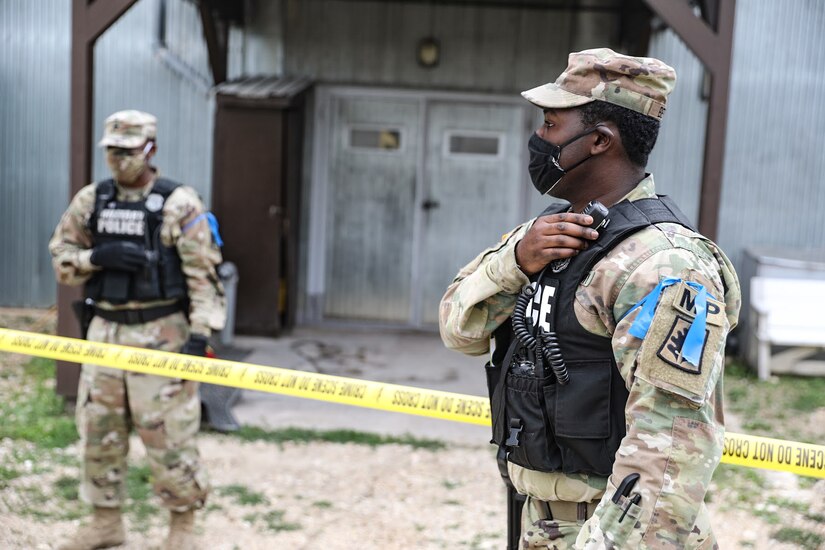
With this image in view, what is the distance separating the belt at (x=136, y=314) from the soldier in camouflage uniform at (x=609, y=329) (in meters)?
2.26

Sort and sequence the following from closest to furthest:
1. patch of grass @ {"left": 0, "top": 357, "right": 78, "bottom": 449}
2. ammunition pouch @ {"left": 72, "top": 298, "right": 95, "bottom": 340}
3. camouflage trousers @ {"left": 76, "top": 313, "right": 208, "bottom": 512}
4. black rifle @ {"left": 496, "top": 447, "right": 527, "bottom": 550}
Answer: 1. black rifle @ {"left": 496, "top": 447, "right": 527, "bottom": 550}
2. camouflage trousers @ {"left": 76, "top": 313, "right": 208, "bottom": 512}
3. ammunition pouch @ {"left": 72, "top": 298, "right": 95, "bottom": 340}
4. patch of grass @ {"left": 0, "top": 357, "right": 78, "bottom": 449}

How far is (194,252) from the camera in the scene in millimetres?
4090

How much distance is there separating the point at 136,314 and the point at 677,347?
2922 mm

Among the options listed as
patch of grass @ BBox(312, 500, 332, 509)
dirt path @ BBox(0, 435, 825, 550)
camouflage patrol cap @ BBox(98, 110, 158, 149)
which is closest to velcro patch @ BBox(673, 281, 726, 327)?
dirt path @ BBox(0, 435, 825, 550)

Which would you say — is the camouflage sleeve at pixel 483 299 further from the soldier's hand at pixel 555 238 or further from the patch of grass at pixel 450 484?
the patch of grass at pixel 450 484

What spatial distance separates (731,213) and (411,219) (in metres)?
3.06

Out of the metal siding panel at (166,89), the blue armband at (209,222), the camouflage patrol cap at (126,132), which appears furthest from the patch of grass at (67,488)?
the metal siding panel at (166,89)

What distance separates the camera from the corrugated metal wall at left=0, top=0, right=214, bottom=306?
8.98 m

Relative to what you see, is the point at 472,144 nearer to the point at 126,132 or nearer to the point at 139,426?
the point at 126,132

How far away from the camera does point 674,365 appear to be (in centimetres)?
167

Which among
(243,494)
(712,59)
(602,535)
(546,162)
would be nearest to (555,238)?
(546,162)

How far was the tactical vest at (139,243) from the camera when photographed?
4.02 metres

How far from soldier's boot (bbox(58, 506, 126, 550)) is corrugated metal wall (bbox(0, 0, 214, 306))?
5.30m

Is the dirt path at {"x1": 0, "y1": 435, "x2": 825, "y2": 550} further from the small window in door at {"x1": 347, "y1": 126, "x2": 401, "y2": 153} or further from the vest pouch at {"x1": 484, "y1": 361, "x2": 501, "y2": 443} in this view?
the small window in door at {"x1": 347, "y1": 126, "x2": 401, "y2": 153}
